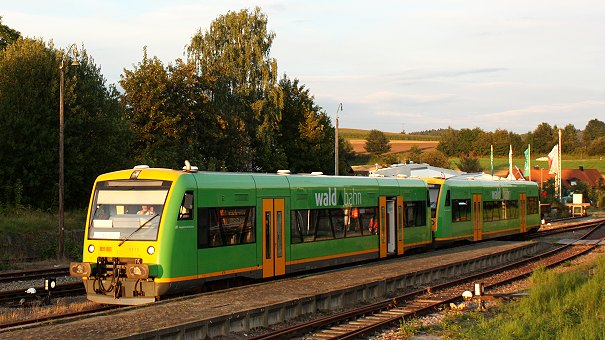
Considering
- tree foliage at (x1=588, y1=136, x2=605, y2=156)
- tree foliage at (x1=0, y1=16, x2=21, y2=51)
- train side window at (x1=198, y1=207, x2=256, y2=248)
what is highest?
tree foliage at (x1=0, y1=16, x2=21, y2=51)

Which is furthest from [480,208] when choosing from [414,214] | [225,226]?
[225,226]

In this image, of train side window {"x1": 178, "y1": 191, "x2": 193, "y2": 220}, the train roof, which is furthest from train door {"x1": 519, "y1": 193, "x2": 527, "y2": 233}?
train side window {"x1": 178, "y1": 191, "x2": 193, "y2": 220}

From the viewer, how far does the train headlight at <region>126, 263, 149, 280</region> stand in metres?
14.5

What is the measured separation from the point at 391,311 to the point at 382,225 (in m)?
9.00

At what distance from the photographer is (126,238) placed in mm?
15164

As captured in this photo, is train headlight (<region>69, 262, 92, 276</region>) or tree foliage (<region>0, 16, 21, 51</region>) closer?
train headlight (<region>69, 262, 92, 276</region>)

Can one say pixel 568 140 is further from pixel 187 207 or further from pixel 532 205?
pixel 187 207

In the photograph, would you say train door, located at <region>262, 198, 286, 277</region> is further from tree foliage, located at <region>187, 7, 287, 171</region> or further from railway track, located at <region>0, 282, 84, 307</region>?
tree foliage, located at <region>187, 7, 287, 171</region>

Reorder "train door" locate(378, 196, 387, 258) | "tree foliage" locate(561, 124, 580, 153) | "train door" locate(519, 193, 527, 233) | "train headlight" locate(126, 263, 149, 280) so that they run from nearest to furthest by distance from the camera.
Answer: "train headlight" locate(126, 263, 149, 280), "train door" locate(378, 196, 387, 258), "train door" locate(519, 193, 527, 233), "tree foliage" locate(561, 124, 580, 153)

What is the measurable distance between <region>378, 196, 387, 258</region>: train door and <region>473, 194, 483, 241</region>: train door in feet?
29.7

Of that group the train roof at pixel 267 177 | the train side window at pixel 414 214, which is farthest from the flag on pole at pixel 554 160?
the train side window at pixel 414 214

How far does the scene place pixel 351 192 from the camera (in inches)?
874

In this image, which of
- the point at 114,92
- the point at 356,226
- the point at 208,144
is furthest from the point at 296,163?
the point at 356,226

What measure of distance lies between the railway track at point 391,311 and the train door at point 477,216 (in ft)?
26.9
